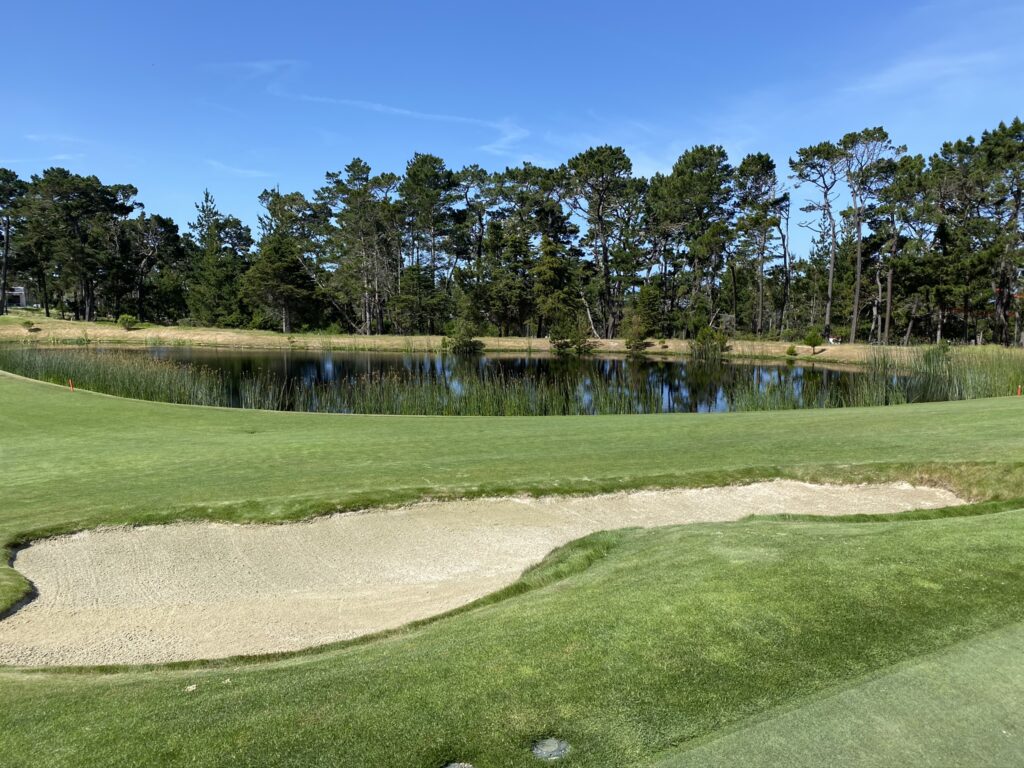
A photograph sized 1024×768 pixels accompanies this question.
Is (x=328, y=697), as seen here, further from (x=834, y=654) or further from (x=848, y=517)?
(x=848, y=517)

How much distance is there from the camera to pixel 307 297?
5981cm

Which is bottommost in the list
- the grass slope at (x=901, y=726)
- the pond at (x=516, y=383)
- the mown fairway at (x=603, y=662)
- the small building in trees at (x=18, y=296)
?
the pond at (x=516, y=383)

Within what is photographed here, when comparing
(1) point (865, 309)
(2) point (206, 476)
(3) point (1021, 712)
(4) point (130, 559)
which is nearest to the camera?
(3) point (1021, 712)

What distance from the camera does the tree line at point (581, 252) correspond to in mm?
45250

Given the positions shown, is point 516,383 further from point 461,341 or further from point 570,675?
point 461,341

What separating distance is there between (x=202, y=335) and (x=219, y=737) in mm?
54891

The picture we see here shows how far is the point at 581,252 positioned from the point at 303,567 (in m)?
57.5

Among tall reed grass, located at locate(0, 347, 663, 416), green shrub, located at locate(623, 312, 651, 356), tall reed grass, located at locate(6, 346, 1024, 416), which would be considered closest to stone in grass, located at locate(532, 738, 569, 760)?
tall reed grass, located at locate(0, 347, 663, 416)

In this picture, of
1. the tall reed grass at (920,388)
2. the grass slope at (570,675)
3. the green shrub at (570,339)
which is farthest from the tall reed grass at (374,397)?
the green shrub at (570,339)

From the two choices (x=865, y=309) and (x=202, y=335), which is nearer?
(x=202, y=335)

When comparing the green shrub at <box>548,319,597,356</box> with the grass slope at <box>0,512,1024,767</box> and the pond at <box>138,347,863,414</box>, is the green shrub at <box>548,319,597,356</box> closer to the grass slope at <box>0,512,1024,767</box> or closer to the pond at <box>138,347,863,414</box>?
the pond at <box>138,347,863,414</box>

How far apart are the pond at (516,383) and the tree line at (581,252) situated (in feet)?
34.9

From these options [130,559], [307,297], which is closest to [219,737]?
[130,559]

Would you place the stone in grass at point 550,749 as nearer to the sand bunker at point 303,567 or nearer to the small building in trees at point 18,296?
the sand bunker at point 303,567
